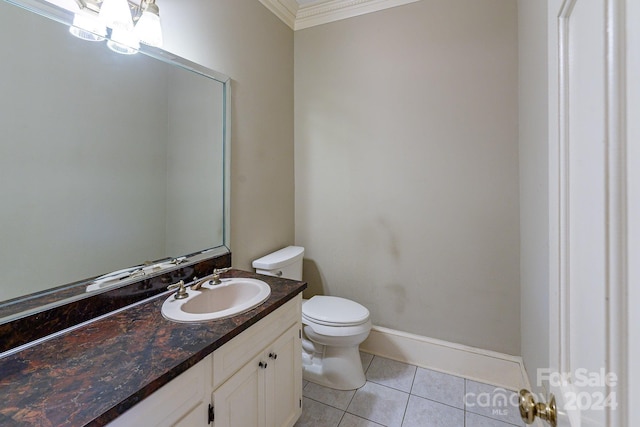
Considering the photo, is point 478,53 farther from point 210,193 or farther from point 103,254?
point 103,254

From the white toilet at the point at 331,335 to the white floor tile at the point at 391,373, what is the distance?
123 millimetres

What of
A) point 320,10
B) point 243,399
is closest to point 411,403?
point 243,399

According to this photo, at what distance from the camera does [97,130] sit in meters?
1.14

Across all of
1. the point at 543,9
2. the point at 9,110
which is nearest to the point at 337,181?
the point at 543,9

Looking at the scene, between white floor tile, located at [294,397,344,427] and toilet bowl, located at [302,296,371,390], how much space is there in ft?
0.57

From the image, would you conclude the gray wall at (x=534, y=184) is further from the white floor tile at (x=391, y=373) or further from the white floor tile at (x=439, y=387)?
the white floor tile at (x=391, y=373)

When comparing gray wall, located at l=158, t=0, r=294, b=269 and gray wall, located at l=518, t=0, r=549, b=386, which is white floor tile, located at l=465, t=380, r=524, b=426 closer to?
gray wall, located at l=518, t=0, r=549, b=386

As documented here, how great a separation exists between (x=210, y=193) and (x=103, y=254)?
62 cm

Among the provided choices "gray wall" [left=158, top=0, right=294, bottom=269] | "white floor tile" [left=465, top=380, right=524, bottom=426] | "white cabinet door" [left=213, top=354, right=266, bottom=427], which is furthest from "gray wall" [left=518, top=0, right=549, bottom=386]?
"gray wall" [left=158, top=0, right=294, bottom=269]

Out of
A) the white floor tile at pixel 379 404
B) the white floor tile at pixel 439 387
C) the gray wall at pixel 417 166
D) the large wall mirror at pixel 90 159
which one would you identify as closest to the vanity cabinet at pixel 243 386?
the white floor tile at pixel 379 404

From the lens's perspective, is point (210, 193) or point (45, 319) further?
point (210, 193)

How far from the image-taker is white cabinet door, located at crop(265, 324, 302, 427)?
122cm

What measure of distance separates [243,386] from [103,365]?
48 centimetres

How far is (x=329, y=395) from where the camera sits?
1768 mm
